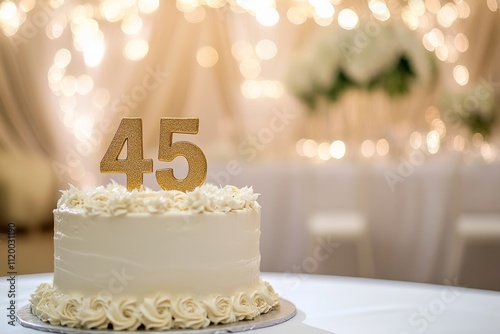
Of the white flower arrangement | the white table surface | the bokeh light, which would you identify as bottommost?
the white table surface

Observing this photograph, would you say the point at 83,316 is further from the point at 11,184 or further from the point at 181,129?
the point at 11,184

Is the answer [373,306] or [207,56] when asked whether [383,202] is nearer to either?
[373,306]

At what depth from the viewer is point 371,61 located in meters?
4.55

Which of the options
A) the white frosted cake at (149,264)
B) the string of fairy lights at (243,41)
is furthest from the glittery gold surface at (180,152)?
the string of fairy lights at (243,41)

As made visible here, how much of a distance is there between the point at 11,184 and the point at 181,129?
4.67 meters

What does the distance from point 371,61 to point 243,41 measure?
2656mm

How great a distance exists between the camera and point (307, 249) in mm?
4953

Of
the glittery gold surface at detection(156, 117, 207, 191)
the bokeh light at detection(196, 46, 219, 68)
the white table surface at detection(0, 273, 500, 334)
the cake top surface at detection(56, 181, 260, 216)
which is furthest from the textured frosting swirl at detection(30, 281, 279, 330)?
the bokeh light at detection(196, 46, 219, 68)

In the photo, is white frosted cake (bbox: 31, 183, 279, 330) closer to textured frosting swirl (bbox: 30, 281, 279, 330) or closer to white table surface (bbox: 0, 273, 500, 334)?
textured frosting swirl (bbox: 30, 281, 279, 330)

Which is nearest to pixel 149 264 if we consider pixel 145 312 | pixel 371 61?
pixel 145 312

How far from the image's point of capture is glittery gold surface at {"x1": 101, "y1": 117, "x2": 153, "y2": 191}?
2.45 m

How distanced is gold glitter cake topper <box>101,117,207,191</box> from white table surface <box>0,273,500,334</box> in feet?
1.84

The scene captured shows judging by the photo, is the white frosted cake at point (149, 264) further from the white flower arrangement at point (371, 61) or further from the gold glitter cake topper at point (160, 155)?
the white flower arrangement at point (371, 61)

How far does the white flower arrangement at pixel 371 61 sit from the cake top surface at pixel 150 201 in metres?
2.33
